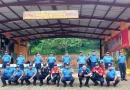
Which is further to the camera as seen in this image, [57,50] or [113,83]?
[57,50]

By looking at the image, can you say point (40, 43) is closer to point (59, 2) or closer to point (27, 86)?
point (59, 2)

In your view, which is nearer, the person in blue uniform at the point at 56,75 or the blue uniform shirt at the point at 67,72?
the blue uniform shirt at the point at 67,72

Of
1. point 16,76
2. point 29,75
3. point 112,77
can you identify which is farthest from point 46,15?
→ point 112,77

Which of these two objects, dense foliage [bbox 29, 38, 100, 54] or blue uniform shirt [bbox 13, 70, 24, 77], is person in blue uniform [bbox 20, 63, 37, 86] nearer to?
blue uniform shirt [bbox 13, 70, 24, 77]

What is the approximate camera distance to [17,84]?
37.1 ft

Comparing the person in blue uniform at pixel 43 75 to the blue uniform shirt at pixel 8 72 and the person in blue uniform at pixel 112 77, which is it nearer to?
the blue uniform shirt at pixel 8 72

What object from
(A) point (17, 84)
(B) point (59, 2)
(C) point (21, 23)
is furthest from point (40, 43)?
(A) point (17, 84)

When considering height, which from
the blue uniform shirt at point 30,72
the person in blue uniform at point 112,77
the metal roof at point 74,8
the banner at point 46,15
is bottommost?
the person in blue uniform at point 112,77

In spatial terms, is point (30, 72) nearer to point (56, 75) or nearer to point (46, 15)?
point (56, 75)

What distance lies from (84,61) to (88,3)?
3614 millimetres

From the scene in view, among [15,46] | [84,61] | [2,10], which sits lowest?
[84,61]

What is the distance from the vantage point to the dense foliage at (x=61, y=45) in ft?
109

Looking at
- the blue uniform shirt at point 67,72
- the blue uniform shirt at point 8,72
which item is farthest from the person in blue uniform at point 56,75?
the blue uniform shirt at point 8,72

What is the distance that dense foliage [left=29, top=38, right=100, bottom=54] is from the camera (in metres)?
33.2
